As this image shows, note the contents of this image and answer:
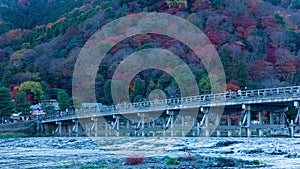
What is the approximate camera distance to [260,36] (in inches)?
3575

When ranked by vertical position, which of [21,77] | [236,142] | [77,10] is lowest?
[236,142]

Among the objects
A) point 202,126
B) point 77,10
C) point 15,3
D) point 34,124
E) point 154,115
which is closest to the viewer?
point 202,126

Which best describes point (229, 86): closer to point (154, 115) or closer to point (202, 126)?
point (154, 115)

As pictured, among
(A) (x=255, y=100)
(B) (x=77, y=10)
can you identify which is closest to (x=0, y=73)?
(B) (x=77, y=10)

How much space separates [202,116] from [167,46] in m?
34.8

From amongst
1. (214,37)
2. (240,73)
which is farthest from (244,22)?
(240,73)

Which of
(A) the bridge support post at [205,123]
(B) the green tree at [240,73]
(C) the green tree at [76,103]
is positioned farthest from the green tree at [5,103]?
(A) the bridge support post at [205,123]

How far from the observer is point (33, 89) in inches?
3472

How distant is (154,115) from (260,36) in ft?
120

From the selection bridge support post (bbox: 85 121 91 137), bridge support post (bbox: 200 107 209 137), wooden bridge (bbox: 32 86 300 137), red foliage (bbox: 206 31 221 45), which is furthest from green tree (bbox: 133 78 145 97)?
bridge support post (bbox: 200 107 209 137)

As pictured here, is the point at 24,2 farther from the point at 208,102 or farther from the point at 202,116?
the point at 208,102

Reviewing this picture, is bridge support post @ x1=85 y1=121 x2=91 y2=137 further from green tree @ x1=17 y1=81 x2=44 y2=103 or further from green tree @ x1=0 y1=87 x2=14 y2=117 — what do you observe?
green tree @ x1=17 y1=81 x2=44 y2=103

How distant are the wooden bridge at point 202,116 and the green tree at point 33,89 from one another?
12251 mm

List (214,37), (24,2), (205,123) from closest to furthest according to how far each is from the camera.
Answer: (205,123), (214,37), (24,2)
